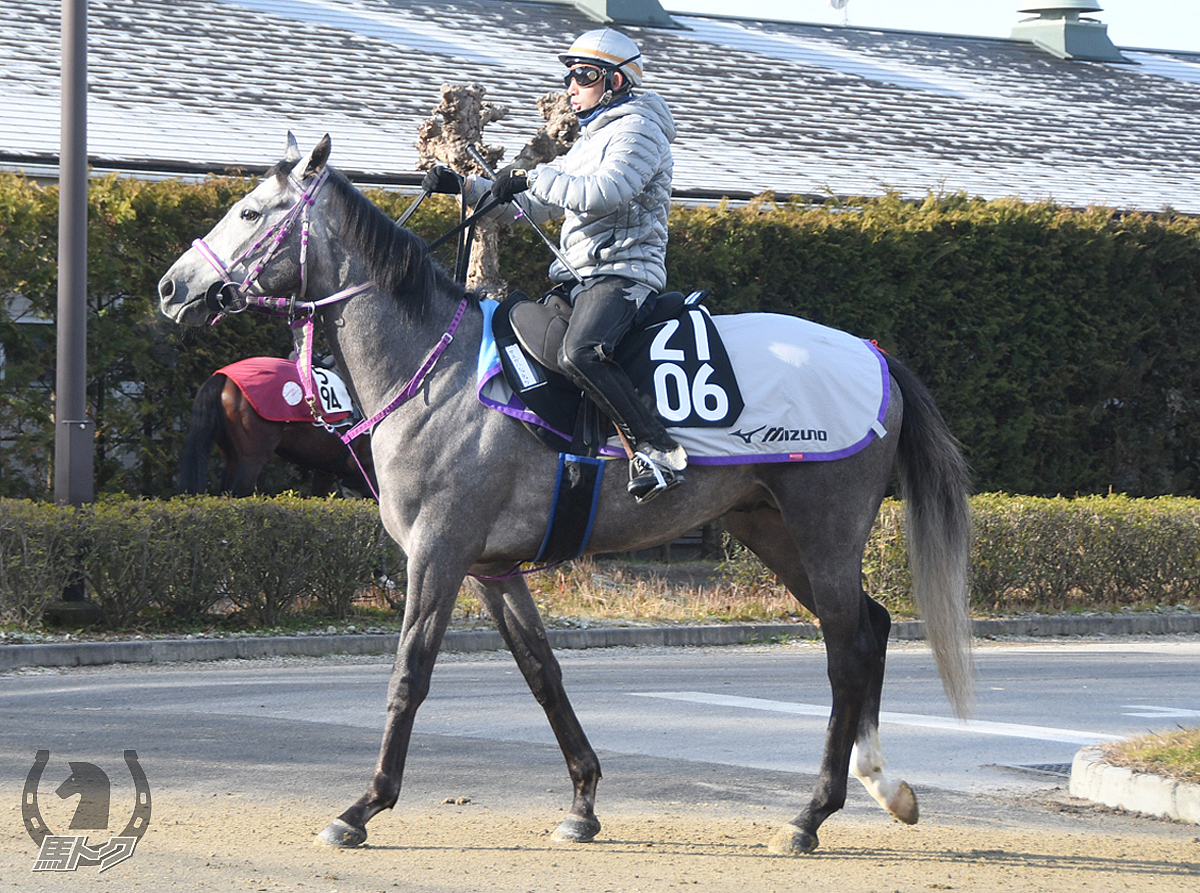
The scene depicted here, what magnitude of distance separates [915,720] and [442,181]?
4.63 meters

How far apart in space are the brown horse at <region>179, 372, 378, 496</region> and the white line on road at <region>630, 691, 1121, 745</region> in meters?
4.65

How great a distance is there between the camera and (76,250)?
12469 mm

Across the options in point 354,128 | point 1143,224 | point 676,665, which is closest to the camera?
point 676,665

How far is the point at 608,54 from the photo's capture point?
630 cm

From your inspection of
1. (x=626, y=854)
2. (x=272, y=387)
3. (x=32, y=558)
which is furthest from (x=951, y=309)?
(x=626, y=854)

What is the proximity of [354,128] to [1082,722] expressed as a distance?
558 inches

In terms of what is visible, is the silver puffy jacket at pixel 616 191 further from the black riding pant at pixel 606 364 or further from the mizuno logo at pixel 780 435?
the mizuno logo at pixel 780 435

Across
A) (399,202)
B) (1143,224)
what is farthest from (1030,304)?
(399,202)

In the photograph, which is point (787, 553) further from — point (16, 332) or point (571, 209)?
point (16, 332)

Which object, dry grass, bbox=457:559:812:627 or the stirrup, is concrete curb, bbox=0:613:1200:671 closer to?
dry grass, bbox=457:559:812:627

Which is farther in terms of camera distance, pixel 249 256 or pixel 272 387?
pixel 272 387

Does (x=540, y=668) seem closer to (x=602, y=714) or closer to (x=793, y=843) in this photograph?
(x=793, y=843)

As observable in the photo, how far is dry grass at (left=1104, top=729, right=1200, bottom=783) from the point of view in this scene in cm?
682

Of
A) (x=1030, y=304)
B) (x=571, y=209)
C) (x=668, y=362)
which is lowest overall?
(x=1030, y=304)
